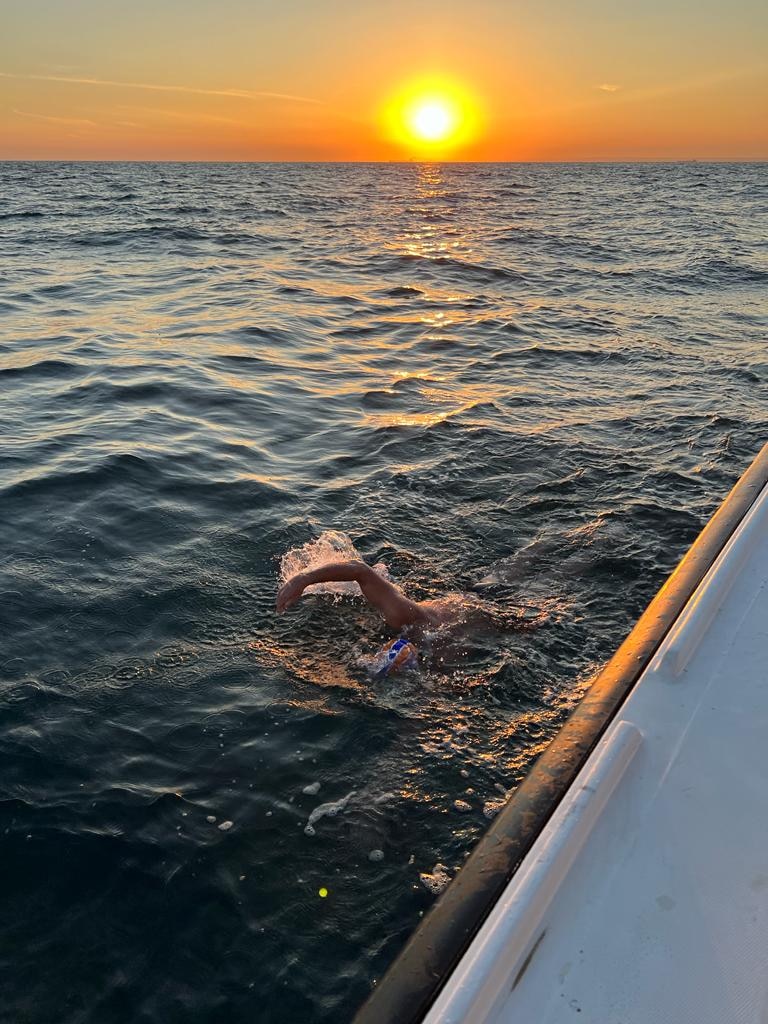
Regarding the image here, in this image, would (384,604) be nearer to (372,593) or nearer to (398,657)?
(372,593)

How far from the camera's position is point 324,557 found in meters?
5.70

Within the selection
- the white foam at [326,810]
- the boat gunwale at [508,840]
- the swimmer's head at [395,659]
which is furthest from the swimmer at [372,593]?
the boat gunwale at [508,840]

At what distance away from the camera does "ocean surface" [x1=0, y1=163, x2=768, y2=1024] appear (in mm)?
3070

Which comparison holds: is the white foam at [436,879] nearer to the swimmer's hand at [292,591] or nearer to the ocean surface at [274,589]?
the ocean surface at [274,589]

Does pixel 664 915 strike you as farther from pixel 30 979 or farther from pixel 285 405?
pixel 285 405

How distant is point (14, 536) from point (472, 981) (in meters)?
5.27

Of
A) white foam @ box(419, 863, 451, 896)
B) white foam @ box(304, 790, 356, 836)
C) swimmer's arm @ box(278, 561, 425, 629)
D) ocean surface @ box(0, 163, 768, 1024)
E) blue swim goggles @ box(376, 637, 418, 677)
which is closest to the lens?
ocean surface @ box(0, 163, 768, 1024)

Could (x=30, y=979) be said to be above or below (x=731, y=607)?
below

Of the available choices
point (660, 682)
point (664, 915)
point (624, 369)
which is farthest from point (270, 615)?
point (624, 369)

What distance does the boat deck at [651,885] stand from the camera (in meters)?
1.83

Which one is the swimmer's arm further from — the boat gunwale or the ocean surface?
the boat gunwale

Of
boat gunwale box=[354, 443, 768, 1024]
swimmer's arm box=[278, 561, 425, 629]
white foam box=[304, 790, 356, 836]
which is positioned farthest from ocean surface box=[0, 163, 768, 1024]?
boat gunwale box=[354, 443, 768, 1024]

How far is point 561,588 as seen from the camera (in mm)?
5500

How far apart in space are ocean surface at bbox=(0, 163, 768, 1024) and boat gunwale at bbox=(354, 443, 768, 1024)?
38.5 inches
